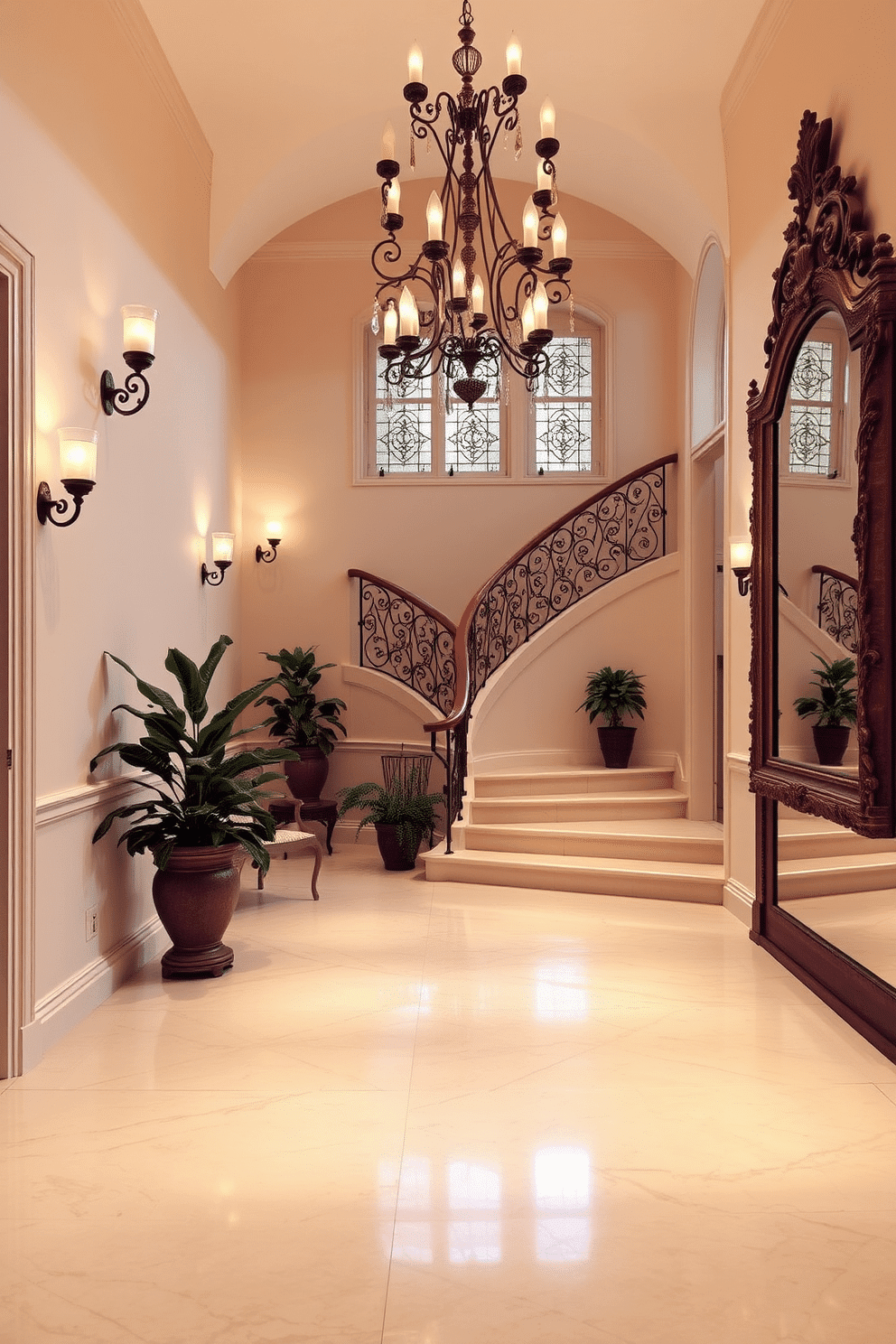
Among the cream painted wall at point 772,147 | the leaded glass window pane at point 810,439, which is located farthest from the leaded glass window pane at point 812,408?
the cream painted wall at point 772,147

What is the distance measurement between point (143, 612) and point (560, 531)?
14.9 ft

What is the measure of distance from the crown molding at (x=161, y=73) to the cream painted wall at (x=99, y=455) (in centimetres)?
Answer: 6

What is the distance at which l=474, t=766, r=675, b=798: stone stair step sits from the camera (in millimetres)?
7891

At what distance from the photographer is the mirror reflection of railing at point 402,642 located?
8.94 m

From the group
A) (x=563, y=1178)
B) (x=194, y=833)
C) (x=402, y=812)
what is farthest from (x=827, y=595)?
(x=402, y=812)

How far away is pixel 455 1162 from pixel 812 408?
3.39m

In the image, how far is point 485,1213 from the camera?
2.70m

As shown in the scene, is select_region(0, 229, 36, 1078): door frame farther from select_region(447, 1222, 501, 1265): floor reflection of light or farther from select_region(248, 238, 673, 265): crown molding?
select_region(248, 238, 673, 265): crown molding

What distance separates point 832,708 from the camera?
4340 millimetres

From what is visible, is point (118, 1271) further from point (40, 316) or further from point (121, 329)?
point (121, 329)

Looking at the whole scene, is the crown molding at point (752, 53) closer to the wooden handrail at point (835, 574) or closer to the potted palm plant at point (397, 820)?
the wooden handrail at point (835, 574)

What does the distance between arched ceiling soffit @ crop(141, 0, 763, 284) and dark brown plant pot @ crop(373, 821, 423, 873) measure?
422 centimetres

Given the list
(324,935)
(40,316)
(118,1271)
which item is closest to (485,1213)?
(118,1271)

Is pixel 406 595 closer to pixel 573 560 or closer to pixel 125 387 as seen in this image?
pixel 573 560
